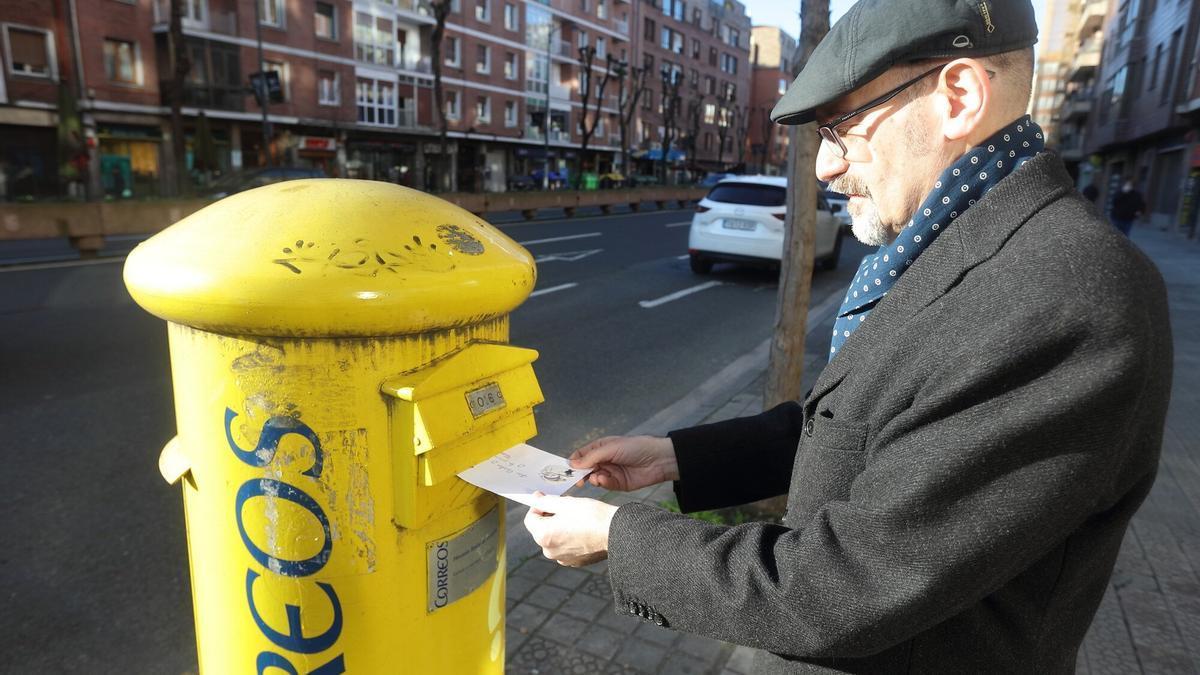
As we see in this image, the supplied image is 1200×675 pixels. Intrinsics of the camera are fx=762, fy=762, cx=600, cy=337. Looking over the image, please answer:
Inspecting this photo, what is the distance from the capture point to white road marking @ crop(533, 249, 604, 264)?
1254cm

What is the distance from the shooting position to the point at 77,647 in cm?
260

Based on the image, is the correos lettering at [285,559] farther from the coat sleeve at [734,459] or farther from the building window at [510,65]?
the building window at [510,65]

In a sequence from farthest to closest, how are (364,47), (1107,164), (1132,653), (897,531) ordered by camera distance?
(1107,164)
(364,47)
(1132,653)
(897,531)

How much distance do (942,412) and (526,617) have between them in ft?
6.84

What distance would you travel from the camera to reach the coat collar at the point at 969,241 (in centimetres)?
102

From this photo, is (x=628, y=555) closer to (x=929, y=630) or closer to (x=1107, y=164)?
(x=929, y=630)

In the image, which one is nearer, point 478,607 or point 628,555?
point 628,555

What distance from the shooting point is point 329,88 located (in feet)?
112

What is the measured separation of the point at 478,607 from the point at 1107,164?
46964mm

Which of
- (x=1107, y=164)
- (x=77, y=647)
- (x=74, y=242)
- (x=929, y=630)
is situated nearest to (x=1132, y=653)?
(x=929, y=630)

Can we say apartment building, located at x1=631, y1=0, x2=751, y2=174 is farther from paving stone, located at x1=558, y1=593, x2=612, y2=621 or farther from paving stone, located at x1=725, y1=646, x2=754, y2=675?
paving stone, located at x1=725, y1=646, x2=754, y2=675

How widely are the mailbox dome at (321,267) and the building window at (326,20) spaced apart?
118 feet

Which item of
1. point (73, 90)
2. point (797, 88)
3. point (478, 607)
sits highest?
point (73, 90)

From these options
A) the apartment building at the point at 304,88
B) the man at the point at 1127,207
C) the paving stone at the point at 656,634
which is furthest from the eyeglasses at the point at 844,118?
the apartment building at the point at 304,88
